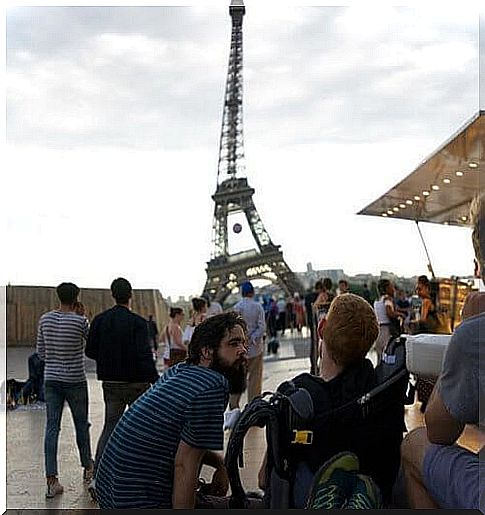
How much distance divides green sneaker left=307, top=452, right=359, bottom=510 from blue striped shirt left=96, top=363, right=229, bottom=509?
0.29 meters

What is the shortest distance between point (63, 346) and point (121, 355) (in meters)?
0.31

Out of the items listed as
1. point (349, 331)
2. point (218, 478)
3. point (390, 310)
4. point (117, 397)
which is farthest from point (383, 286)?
point (349, 331)

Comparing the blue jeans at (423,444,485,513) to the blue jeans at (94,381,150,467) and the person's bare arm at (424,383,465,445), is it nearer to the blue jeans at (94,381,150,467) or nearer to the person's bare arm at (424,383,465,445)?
the person's bare arm at (424,383,465,445)

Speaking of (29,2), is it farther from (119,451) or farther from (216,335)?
(119,451)

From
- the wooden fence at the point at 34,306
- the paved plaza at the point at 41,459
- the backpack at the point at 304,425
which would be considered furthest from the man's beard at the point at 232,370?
the wooden fence at the point at 34,306

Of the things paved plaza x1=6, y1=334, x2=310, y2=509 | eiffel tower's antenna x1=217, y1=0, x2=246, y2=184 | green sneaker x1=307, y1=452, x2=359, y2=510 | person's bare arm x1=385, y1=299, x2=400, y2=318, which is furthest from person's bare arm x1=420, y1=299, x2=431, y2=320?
eiffel tower's antenna x1=217, y1=0, x2=246, y2=184

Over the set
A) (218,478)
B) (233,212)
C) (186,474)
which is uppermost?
(233,212)

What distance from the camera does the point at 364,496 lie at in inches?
86.4

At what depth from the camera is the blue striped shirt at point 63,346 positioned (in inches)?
171

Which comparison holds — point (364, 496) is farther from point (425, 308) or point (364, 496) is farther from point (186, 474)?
point (425, 308)

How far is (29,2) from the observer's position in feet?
9.67

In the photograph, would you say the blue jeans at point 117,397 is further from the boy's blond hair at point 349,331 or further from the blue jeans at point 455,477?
the blue jeans at point 455,477

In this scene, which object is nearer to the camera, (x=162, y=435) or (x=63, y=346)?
(x=162, y=435)

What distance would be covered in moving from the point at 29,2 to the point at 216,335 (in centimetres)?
144
